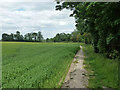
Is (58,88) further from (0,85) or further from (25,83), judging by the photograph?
(0,85)

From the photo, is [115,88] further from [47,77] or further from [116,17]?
[116,17]

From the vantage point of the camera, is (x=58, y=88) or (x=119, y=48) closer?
(x=58, y=88)

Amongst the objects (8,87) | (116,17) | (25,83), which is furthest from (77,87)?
(116,17)

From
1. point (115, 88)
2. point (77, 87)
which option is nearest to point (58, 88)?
point (77, 87)

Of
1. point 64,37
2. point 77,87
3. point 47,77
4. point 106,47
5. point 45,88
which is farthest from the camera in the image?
point 64,37

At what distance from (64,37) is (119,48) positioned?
82.2 meters

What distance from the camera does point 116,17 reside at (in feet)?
14.4

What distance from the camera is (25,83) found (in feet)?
12.3

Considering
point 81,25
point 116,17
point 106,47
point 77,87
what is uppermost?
point 81,25

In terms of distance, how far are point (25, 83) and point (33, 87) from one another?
1.64 feet

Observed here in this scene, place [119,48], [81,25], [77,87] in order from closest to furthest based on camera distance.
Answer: [77,87]
[119,48]
[81,25]

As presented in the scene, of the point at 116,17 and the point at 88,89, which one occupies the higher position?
the point at 116,17

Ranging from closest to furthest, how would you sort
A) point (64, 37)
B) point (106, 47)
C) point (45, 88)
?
point (45, 88) → point (106, 47) → point (64, 37)

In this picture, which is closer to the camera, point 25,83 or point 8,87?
point 8,87
